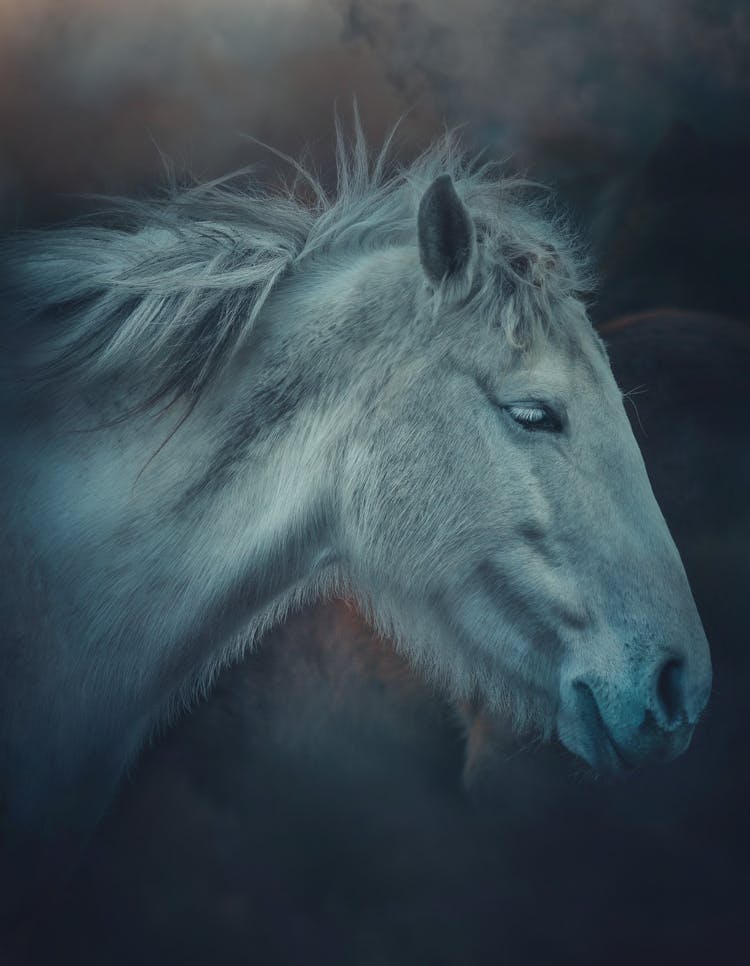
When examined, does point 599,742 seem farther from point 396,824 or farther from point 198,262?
point 198,262

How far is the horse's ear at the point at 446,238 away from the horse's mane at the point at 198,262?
0.24 feet

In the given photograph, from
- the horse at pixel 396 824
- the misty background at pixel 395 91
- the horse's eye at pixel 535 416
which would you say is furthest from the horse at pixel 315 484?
the misty background at pixel 395 91

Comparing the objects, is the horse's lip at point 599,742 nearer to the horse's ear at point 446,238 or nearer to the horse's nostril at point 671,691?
the horse's nostril at point 671,691

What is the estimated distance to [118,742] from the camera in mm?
1267

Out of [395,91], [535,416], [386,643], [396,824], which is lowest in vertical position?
[396,824]

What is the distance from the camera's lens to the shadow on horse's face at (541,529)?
113 cm

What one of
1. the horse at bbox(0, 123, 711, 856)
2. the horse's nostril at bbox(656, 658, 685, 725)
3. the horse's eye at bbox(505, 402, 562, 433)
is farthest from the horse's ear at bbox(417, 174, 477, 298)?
the horse's nostril at bbox(656, 658, 685, 725)

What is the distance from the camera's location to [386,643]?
172 centimetres

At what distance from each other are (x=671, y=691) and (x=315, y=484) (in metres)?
0.57

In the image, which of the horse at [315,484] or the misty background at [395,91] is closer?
the horse at [315,484]

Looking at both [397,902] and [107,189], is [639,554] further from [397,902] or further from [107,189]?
[107,189]

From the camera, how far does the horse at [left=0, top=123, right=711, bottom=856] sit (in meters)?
1.14

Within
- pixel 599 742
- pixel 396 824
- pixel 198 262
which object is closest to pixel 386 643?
pixel 396 824

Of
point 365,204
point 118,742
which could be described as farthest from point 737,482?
point 118,742
